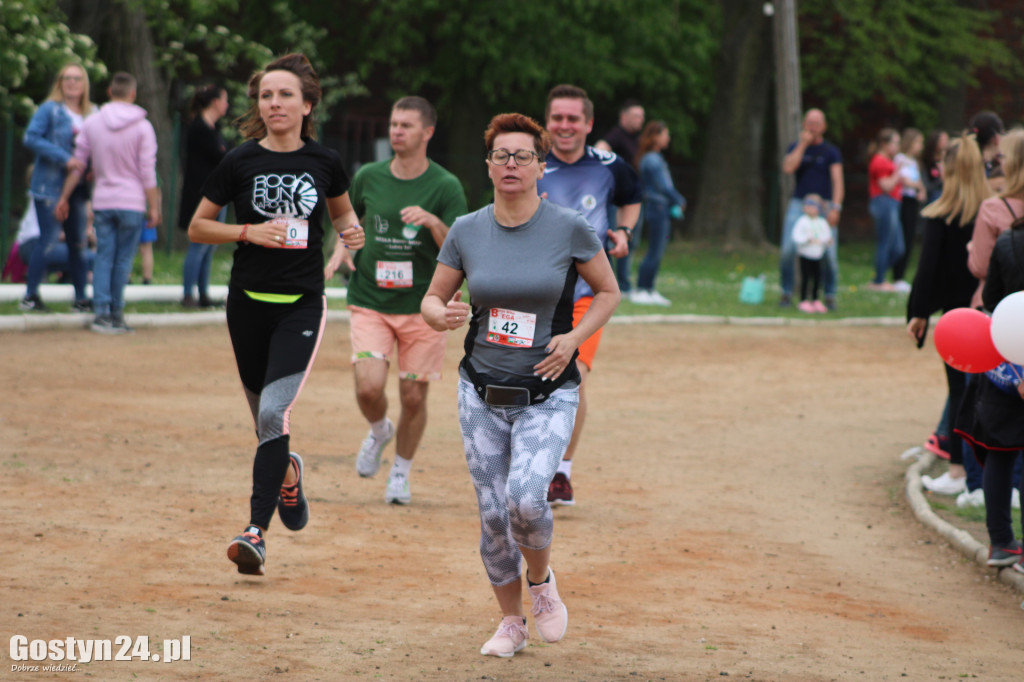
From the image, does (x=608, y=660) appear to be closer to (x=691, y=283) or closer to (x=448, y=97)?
(x=691, y=283)

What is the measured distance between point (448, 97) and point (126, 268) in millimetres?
19367

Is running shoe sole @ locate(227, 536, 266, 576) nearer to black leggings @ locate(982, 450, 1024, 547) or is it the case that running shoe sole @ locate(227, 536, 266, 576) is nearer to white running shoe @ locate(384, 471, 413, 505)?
white running shoe @ locate(384, 471, 413, 505)

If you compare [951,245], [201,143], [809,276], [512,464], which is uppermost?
[951,245]

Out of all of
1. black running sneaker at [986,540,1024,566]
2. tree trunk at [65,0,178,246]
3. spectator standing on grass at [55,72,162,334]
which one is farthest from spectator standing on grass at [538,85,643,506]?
tree trunk at [65,0,178,246]

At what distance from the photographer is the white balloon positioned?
566 centimetres

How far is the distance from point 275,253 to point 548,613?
1.99m

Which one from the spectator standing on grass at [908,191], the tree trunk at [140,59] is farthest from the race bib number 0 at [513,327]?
the tree trunk at [140,59]

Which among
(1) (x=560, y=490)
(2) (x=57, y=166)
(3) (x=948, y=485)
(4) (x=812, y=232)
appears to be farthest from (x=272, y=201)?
(4) (x=812, y=232)

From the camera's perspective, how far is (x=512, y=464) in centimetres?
507

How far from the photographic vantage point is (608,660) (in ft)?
17.0

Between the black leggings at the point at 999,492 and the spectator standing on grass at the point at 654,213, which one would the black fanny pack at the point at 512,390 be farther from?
the spectator standing on grass at the point at 654,213

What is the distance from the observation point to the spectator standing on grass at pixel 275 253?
5.92 meters

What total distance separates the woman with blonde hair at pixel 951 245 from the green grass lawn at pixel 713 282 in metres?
9.03

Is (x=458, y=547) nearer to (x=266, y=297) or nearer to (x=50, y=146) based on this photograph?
(x=266, y=297)
